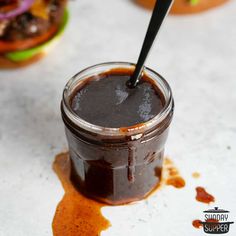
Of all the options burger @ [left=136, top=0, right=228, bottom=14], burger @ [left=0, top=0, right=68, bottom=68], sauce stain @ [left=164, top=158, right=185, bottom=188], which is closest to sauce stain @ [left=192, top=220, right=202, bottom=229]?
sauce stain @ [left=164, top=158, right=185, bottom=188]

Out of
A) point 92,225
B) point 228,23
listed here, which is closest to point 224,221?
point 92,225

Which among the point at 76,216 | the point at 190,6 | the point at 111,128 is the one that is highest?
the point at 111,128

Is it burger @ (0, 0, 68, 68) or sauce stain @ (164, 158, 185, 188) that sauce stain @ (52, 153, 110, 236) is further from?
burger @ (0, 0, 68, 68)

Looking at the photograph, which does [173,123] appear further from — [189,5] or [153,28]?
[189,5]

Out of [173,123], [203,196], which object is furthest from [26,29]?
[203,196]

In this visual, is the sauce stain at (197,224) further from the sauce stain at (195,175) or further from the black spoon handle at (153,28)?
the black spoon handle at (153,28)

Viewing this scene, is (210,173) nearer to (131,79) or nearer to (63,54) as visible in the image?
(131,79)
